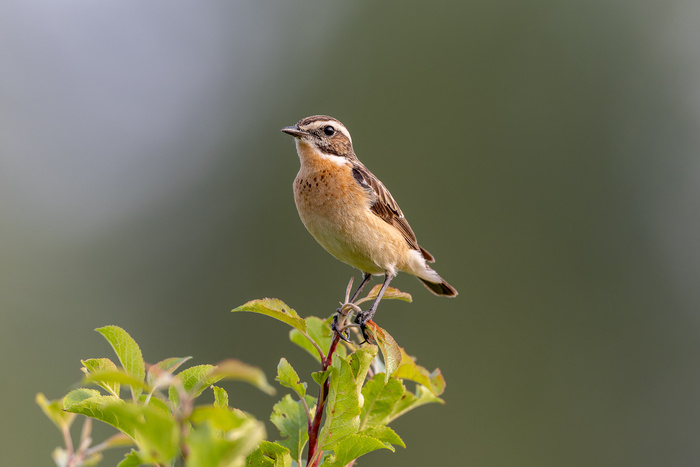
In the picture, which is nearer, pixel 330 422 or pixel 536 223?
pixel 330 422

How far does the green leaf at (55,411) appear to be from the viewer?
1.58 m

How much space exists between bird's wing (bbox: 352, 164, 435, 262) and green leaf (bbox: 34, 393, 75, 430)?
3.56 metres

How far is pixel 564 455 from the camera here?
12625mm

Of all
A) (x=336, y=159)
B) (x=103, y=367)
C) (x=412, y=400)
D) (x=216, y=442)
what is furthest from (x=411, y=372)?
(x=336, y=159)

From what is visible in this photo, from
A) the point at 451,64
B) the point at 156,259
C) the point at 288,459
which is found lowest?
the point at 288,459

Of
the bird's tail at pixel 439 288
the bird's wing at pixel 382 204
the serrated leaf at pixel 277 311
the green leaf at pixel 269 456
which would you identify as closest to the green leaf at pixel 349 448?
the green leaf at pixel 269 456

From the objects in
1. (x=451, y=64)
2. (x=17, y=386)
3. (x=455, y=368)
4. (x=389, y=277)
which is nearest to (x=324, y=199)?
(x=389, y=277)

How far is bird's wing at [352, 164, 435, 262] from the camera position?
5207 mm

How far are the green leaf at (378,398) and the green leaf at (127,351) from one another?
795 mm

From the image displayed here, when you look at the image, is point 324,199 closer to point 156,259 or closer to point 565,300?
point 565,300

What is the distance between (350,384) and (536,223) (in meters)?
13.5

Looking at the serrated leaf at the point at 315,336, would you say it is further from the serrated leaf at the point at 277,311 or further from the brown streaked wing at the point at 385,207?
the brown streaked wing at the point at 385,207

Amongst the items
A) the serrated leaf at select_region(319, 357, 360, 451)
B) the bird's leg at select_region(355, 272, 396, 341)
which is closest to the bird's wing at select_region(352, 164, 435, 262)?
the bird's leg at select_region(355, 272, 396, 341)

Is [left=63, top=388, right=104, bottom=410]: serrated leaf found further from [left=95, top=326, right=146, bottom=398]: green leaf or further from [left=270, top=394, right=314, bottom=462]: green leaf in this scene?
[left=270, top=394, right=314, bottom=462]: green leaf
